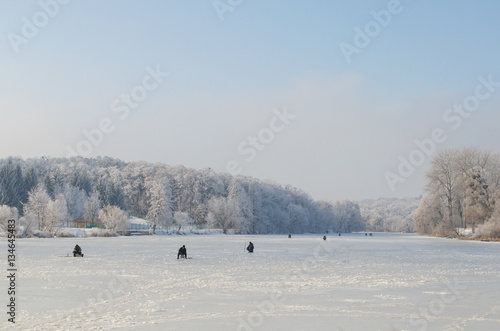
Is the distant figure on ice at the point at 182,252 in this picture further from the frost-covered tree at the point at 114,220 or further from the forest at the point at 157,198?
the frost-covered tree at the point at 114,220

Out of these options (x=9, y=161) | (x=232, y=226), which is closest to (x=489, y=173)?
(x=232, y=226)

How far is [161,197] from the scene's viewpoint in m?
88.9

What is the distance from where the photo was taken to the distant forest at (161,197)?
87375 millimetres

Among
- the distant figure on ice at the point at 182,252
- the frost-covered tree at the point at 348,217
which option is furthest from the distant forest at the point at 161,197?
the distant figure on ice at the point at 182,252

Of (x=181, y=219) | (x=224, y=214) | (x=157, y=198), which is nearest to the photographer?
(x=181, y=219)

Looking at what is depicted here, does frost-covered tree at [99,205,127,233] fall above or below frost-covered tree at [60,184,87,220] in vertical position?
below

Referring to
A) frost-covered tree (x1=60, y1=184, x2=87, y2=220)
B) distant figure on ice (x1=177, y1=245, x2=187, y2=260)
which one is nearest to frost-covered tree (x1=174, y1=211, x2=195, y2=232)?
frost-covered tree (x1=60, y1=184, x2=87, y2=220)

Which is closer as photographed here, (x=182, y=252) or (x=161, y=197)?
(x=182, y=252)

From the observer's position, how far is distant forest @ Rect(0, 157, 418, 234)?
8738cm

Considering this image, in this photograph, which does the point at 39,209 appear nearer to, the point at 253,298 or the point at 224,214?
the point at 224,214

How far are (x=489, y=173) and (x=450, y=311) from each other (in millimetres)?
59402

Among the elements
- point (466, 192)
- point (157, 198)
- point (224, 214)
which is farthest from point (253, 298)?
point (224, 214)

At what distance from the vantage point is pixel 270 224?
365 feet

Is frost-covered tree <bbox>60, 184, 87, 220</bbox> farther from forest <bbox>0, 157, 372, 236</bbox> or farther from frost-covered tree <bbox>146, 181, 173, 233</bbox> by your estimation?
frost-covered tree <bbox>146, 181, 173, 233</bbox>
